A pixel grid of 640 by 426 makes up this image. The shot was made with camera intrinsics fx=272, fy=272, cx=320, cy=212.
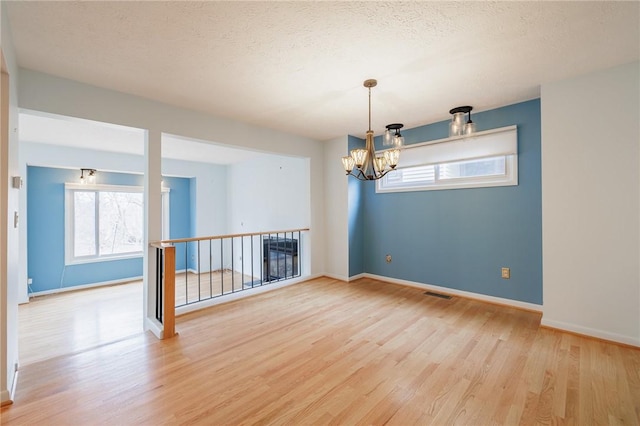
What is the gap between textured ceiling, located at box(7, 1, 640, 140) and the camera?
5.60 ft

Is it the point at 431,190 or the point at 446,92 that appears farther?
the point at 431,190

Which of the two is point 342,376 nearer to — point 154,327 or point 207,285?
point 154,327

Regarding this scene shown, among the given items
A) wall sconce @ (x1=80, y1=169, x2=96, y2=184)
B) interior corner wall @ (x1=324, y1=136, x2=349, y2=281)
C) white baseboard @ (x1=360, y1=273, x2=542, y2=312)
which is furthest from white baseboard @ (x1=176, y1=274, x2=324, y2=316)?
wall sconce @ (x1=80, y1=169, x2=96, y2=184)

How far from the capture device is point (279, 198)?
5.80 m

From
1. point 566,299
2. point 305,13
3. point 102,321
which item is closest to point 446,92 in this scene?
point 305,13

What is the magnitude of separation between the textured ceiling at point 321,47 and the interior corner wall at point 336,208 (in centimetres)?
168

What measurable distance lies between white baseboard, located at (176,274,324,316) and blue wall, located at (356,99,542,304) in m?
1.33

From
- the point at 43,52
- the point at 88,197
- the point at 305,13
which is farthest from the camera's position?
the point at 88,197

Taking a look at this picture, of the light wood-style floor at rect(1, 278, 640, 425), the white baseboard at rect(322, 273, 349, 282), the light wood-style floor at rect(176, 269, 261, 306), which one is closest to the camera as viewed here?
the light wood-style floor at rect(1, 278, 640, 425)

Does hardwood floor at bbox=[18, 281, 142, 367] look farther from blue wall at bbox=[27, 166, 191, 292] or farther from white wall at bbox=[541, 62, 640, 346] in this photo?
white wall at bbox=[541, 62, 640, 346]

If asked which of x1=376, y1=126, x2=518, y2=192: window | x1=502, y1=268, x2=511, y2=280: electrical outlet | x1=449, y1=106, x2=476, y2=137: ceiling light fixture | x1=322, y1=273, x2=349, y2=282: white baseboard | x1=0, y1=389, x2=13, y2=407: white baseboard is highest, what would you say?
x1=449, y1=106, x2=476, y2=137: ceiling light fixture

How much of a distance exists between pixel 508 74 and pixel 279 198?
4291mm

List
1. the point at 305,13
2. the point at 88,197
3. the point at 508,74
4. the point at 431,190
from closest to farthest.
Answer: the point at 305,13, the point at 508,74, the point at 431,190, the point at 88,197

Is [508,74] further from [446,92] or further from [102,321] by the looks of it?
[102,321]
